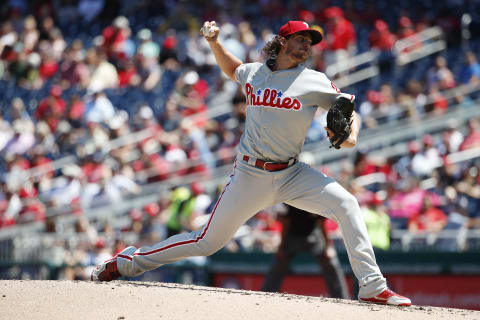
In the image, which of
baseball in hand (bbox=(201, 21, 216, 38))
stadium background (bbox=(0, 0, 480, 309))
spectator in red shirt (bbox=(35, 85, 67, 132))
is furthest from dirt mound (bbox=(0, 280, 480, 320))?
spectator in red shirt (bbox=(35, 85, 67, 132))

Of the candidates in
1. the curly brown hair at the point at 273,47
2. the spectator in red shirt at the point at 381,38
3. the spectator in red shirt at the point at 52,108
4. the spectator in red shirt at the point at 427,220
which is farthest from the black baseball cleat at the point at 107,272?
the spectator in red shirt at the point at 381,38

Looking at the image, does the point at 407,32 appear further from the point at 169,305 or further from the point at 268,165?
the point at 169,305

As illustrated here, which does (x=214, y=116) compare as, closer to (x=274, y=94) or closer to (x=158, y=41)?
(x=158, y=41)

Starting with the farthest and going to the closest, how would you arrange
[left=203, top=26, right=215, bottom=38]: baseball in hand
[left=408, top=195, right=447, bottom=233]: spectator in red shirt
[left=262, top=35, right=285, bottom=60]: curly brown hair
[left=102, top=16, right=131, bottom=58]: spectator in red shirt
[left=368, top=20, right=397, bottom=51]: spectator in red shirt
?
[left=102, top=16, right=131, bottom=58]: spectator in red shirt, [left=368, top=20, right=397, bottom=51]: spectator in red shirt, [left=408, top=195, right=447, bottom=233]: spectator in red shirt, [left=203, top=26, right=215, bottom=38]: baseball in hand, [left=262, top=35, right=285, bottom=60]: curly brown hair

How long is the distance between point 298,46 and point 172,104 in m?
8.36

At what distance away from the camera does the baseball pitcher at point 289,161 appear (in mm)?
5566

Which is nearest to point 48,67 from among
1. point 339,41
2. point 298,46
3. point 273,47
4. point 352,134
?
point 339,41

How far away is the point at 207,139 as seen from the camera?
12969 millimetres

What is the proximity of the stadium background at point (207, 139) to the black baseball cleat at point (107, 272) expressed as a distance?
3.02m

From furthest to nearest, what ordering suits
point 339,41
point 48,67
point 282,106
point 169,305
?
point 48,67, point 339,41, point 282,106, point 169,305

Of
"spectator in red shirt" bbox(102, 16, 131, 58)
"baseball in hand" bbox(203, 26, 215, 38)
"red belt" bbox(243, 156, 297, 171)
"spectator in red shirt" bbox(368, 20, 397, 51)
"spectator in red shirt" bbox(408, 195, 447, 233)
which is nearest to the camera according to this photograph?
"red belt" bbox(243, 156, 297, 171)

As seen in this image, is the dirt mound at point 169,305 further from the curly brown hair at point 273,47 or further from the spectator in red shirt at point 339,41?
the spectator in red shirt at point 339,41

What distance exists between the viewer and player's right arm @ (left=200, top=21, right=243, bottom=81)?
5.91 metres

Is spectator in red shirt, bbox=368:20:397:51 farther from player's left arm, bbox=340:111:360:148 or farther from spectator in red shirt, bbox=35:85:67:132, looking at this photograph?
player's left arm, bbox=340:111:360:148
